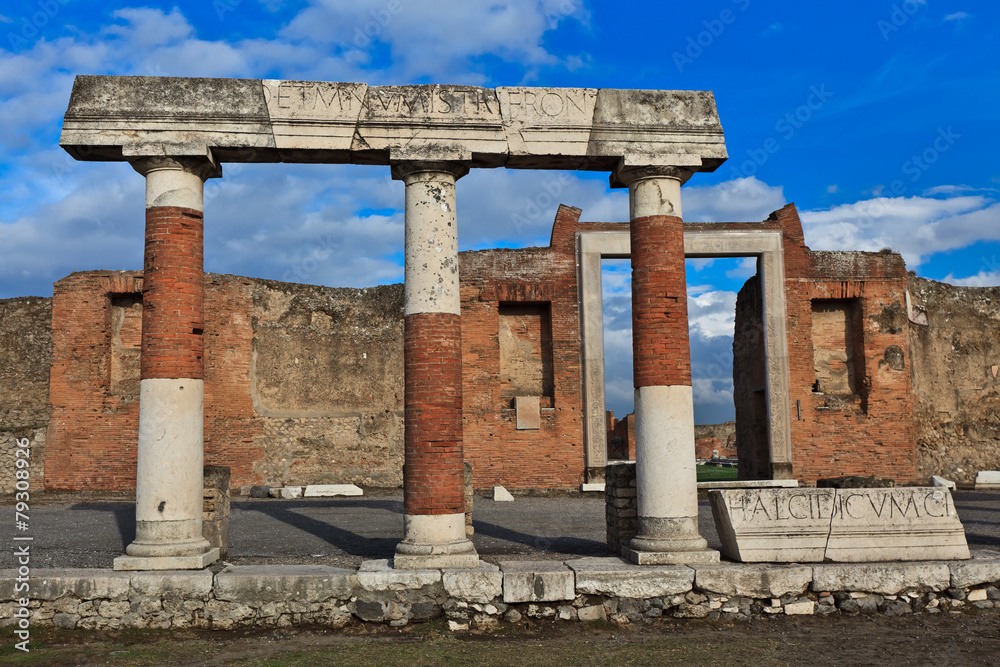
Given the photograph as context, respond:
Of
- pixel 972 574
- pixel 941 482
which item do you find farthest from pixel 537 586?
pixel 941 482

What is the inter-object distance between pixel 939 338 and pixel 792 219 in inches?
186

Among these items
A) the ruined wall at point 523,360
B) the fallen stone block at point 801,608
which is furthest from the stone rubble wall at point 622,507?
the ruined wall at point 523,360

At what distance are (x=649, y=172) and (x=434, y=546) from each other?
3690mm

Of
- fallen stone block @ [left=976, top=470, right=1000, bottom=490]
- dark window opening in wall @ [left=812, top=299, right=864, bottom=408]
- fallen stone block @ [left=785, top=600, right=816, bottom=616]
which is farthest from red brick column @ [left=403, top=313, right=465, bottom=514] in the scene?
fallen stone block @ [left=976, top=470, right=1000, bottom=490]

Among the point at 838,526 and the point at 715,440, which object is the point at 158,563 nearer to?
the point at 838,526

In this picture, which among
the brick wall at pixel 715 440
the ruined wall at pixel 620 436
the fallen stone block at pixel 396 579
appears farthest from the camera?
the brick wall at pixel 715 440

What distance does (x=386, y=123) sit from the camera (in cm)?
650

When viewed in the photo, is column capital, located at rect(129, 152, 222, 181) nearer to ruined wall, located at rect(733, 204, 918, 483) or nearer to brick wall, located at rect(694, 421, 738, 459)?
ruined wall, located at rect(733, 204, 918, 483)

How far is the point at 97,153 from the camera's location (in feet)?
21.1

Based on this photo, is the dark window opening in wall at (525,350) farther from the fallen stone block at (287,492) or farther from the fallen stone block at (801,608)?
the fallen stone block at (801,608)

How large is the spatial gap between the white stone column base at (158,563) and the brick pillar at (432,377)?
160 cm

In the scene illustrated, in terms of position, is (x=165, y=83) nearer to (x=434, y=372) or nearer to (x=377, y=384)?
(x=434, y=372)

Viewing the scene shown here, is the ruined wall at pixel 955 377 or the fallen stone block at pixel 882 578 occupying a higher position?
the ruined wall at pixel 955 377

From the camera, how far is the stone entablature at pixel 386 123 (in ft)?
20.9
